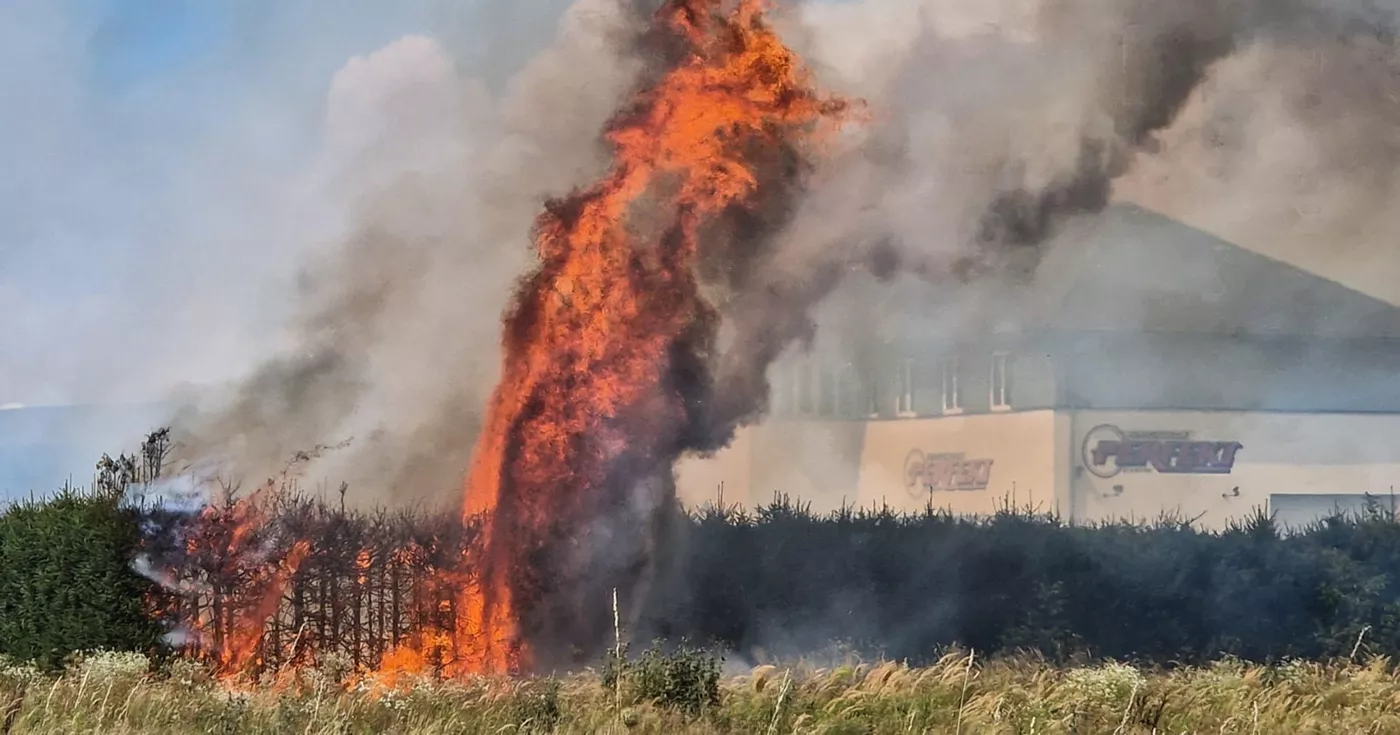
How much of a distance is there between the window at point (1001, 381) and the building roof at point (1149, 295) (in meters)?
0.47

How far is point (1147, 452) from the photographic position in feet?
55.1

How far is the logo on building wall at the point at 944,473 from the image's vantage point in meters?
16.4

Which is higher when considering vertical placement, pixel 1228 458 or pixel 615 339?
pixel 615 339

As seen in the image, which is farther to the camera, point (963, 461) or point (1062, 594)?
point (963, 461)

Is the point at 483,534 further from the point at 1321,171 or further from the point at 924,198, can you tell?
the point at 1321,171

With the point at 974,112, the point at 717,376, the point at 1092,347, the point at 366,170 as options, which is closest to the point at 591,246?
the point at 717,376

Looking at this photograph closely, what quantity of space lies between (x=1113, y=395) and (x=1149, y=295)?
1459 mm

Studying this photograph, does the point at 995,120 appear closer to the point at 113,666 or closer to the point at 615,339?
the point at 615,339

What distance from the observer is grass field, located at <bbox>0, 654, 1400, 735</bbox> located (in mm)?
8891

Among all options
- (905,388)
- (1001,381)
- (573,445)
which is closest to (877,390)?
(905,388)

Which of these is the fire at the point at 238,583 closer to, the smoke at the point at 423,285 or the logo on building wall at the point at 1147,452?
the smoke at the point at 423,285

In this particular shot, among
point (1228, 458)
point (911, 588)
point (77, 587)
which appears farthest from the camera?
point (1228, 458)

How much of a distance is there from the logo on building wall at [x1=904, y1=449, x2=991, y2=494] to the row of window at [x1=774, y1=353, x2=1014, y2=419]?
0.63m

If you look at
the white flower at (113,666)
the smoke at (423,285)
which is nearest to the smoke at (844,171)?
the smoke at (423,285)
